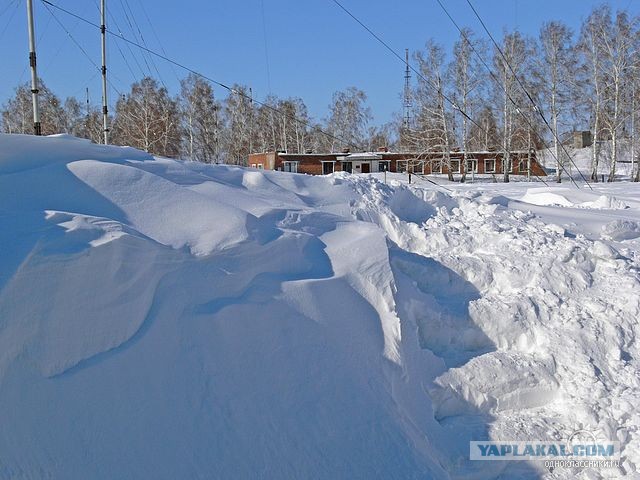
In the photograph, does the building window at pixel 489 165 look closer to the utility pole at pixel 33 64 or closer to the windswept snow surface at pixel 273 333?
the utility pole at pixel 33 64

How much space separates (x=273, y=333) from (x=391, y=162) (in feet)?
103

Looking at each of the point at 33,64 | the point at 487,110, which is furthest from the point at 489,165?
the point at 33,64

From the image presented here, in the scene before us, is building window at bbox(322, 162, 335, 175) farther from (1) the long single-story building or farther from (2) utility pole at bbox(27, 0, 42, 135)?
(2) utility pole at bbox(27, 0, 42, 135)

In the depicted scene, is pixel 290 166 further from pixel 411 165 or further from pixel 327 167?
pixel 411 165

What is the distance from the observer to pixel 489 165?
1409 inches

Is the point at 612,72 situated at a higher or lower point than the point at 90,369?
higher

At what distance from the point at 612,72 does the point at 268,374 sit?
1214 inches

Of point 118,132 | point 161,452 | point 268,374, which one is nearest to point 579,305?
point 268,374

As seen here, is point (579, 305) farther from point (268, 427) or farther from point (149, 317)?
point (149, 317)

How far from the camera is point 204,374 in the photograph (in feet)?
11.5

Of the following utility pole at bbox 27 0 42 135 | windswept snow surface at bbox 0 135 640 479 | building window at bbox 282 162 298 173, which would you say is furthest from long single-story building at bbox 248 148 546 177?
windswept snow surface at bbox 0 135 640 479

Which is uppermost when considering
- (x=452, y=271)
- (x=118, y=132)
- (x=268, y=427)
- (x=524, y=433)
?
(x=118, y=132)

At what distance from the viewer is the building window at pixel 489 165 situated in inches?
1393

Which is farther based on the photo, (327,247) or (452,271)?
(452,271)
